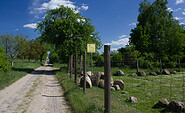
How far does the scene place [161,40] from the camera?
39.2 m

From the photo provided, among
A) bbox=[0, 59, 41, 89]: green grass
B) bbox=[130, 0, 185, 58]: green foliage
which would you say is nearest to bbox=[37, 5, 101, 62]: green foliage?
bbox=[0, 59, 41, 89]: green grass

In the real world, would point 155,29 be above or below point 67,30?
above

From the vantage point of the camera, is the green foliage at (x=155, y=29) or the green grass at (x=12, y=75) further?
the green foliage at (x=155, y=29)

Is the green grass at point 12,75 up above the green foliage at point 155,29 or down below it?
below

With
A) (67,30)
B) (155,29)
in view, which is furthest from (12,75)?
(155,29)

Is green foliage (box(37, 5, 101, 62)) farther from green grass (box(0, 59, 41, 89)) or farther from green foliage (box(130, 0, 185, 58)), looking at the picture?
green foliage (box(130, 0, 185, 58))

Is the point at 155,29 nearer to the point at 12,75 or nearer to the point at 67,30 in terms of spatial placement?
the point at 67,30

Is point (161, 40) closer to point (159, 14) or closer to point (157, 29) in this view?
point (157, 29)

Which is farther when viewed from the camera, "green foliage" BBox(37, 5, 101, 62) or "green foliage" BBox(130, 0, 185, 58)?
"green foliage" BBox(130, 0, 185, 58)

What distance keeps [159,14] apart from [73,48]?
3161cm

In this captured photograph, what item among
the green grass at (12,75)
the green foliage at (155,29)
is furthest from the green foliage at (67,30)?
the green foliage at (155,29)

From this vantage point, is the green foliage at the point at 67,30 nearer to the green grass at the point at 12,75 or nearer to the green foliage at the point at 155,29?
the green grass at the point at 12,75

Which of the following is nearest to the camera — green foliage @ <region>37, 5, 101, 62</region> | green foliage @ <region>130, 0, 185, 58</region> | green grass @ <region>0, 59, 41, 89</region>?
green grass @ <region>0, 59, 41, 89</region>

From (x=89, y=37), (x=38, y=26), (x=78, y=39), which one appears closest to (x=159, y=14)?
(x=89, y=37)
